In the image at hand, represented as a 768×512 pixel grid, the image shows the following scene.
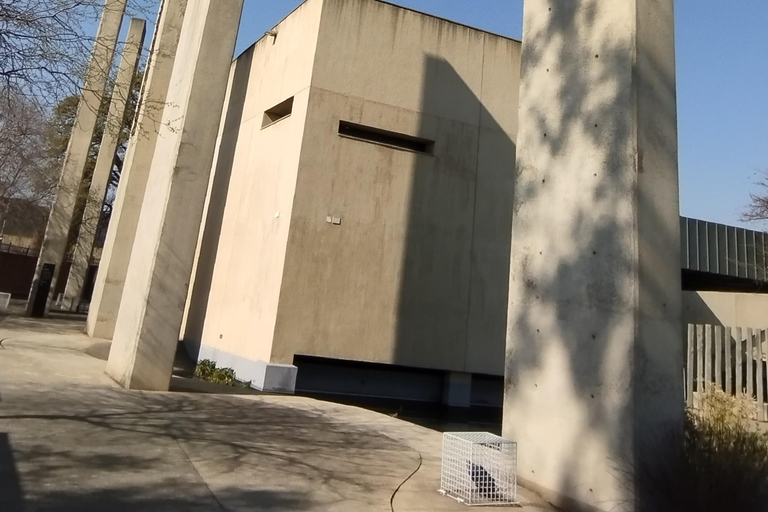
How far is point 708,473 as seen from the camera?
154 inches

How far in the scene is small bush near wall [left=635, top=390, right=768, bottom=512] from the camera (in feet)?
12.5

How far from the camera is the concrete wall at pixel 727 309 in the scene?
53.7 ft

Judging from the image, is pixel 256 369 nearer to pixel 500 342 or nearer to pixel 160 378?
pixel 160 378

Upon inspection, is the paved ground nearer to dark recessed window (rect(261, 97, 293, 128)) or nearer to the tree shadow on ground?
the tree shadow on ground

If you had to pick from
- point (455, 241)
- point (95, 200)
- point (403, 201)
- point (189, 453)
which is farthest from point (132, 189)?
point (189, 453)

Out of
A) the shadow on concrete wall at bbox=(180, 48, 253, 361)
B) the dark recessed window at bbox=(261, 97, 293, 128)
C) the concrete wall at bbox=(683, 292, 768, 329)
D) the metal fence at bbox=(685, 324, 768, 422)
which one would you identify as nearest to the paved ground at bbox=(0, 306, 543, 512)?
the metal fence at bbox=(685, 324, 768, 422)

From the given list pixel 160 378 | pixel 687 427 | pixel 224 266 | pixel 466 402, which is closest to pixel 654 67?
pixel 687 427

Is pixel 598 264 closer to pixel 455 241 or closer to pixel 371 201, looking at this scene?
pixel 371 201

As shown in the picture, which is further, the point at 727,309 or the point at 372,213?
the point at 727,309

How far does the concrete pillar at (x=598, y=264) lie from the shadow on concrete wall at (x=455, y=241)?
7139 mm

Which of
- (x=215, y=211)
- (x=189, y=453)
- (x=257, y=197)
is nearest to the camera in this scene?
(x=189, y=453)

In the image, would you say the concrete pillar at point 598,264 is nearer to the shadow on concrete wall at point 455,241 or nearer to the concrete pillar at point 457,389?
the shadow on concrete wall at point 455,241

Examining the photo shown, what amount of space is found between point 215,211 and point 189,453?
11.7 meters

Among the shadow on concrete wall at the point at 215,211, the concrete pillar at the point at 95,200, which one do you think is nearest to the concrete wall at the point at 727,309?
the shadow on concrete wall at the point at 215,211
